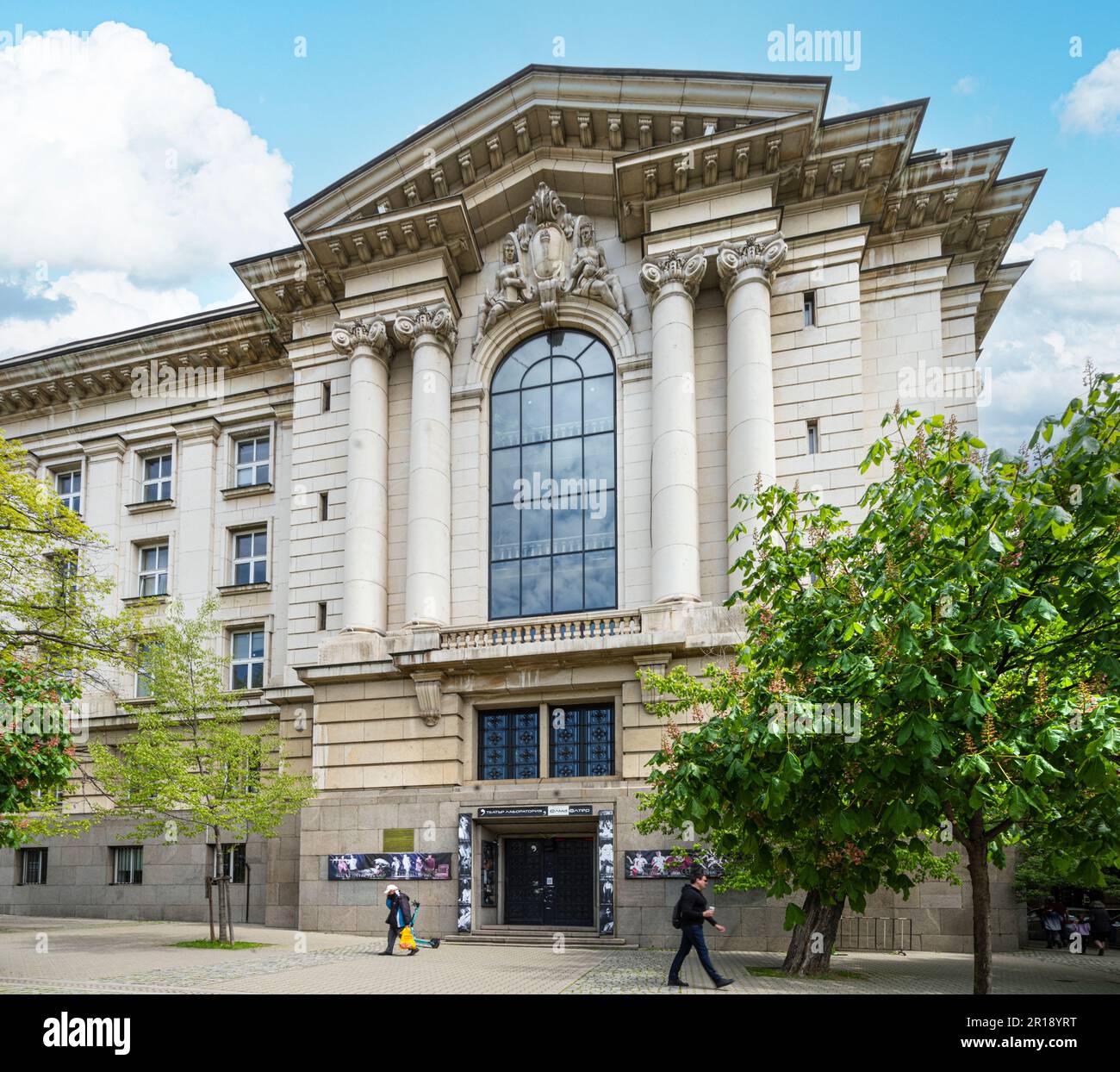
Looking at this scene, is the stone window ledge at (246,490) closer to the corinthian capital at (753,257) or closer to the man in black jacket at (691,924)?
the corinthian capital at (753,257)

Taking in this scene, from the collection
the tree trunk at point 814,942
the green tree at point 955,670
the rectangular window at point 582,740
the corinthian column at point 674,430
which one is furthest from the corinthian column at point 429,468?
the green tree at point 955,670

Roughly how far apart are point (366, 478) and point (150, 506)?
452 inches

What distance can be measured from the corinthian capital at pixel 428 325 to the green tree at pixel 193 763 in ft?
32.8

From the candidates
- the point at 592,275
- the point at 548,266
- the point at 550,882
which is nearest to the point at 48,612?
the point at 550,882

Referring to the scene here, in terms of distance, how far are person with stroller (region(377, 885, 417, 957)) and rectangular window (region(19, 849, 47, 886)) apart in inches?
725

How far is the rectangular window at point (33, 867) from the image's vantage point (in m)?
35.4

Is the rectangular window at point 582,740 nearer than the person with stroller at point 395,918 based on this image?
No

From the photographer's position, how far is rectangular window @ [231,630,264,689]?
1368 inches

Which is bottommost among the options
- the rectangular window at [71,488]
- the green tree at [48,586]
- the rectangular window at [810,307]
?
the green tree at [48,586]

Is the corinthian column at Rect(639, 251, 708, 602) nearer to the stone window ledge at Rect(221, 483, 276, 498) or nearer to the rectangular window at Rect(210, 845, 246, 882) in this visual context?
the stone window ledge at Rect(221, 483, 276, 498)

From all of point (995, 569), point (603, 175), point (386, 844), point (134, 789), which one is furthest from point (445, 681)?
point (995, 569)

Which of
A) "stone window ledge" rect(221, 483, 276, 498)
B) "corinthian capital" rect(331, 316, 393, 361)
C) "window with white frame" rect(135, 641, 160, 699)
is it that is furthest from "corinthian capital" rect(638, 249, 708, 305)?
"window with white frame" rect(135, 641, 160, 699)

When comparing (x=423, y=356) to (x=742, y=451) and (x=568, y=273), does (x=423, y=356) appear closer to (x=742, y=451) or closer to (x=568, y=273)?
(x=568, y=273)

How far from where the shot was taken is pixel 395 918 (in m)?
22.3
